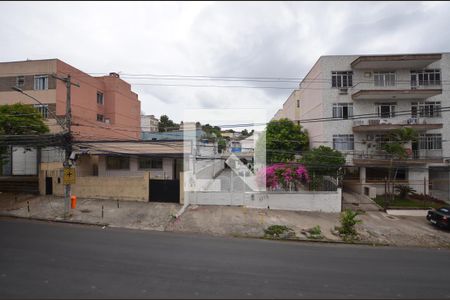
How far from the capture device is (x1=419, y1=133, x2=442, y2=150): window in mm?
22141

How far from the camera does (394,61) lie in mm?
20938

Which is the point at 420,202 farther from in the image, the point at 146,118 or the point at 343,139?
the point at 146,118

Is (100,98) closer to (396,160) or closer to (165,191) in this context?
(165,191)

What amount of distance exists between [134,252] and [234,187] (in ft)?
31.8

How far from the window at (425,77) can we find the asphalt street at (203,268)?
1716 centimetres

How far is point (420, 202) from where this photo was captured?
62.5 feet

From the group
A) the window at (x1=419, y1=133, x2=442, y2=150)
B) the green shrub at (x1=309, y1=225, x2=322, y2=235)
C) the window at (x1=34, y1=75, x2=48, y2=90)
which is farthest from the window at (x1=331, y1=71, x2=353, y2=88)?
the window at (x1=34, y1=75, x2=48, y2=90)

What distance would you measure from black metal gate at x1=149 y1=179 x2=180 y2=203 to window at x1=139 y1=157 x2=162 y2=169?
433 cm

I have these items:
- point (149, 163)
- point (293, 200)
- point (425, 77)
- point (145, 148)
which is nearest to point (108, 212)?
point (149, 163)

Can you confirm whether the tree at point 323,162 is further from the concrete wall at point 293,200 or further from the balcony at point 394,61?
the balcony at point 394,61

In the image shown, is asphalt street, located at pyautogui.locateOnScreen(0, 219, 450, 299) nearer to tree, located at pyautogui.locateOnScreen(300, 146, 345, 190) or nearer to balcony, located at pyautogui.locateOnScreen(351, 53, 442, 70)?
tree, located at pyautogui.locateOnScreen(300, 146, 345, 190)

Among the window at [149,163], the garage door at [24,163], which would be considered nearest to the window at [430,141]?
the window at [149,163]

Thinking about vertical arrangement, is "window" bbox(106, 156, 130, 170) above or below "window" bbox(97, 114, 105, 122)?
below

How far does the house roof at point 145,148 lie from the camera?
20.4 m
